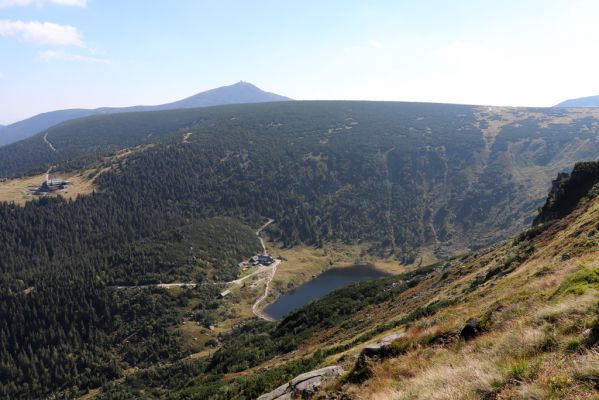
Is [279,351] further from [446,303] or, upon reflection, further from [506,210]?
[506,210]

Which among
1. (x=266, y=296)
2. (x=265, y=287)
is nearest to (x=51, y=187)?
(x=265, y=287)

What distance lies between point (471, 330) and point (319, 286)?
12720 cm

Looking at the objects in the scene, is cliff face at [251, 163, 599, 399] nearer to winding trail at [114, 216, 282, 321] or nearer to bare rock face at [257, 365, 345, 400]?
bare rock face at [257, 365, 345, 400]

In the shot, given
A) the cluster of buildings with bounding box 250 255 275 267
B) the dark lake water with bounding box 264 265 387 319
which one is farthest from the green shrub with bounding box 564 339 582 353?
the cluster of buildings with bounding box 250 255 275 267

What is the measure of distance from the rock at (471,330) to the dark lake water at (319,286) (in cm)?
10358

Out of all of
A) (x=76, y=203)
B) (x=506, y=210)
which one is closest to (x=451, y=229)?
(x=506, y=210)

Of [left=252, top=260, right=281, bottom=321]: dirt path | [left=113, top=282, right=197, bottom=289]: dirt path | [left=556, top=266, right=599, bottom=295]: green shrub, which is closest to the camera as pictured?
[left=556, top=266, right=599, bottom=295]: green shrub

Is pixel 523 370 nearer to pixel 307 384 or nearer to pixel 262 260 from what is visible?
pixel 307 384

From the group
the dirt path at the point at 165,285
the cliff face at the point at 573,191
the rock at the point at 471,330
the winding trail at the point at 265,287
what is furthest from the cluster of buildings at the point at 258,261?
the rock at the point at 471,330

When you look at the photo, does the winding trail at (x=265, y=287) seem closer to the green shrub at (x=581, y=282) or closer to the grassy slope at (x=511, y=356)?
the grassy slope at (x=511, y=356)

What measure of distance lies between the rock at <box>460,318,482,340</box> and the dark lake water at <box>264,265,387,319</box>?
103577 millimetres

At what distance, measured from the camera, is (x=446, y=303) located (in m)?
34.3

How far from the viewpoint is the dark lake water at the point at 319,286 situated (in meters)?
122

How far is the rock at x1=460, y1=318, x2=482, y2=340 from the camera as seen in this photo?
15.5 meters
